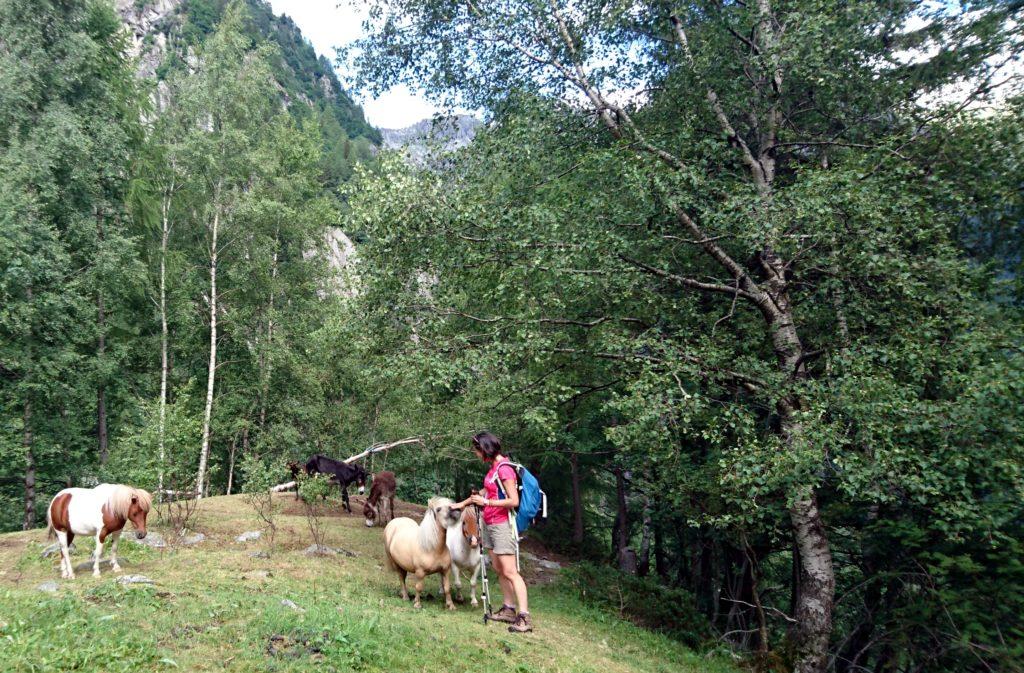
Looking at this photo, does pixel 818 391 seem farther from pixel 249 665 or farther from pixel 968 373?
pixel 249 665

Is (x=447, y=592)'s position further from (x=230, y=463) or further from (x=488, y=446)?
(x=230, y=463)

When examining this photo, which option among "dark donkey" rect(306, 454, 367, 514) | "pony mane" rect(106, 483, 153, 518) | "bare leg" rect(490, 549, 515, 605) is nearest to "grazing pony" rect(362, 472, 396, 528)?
"dark donkey" rect(306, 454, 367, 514)

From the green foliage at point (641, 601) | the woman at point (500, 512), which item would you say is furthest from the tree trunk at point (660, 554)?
the woman at point (500, 512)

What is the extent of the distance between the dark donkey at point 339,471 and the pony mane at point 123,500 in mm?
5417

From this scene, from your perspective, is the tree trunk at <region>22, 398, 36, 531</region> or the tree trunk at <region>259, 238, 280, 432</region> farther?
the tree trunk at <region>259, 238, 280, 432</region>

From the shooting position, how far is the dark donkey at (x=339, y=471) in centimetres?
1449

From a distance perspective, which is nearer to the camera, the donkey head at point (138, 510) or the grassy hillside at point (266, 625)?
the grassy hillside at point (266, 625)

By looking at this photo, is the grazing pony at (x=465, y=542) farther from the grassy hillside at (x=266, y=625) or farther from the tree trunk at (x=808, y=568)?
the tree trunk at (x=808, y=568)

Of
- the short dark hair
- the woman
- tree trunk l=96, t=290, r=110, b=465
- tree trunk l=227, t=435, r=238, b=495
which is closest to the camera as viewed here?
the woman

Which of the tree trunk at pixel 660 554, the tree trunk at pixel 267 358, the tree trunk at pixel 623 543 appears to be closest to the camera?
the tree trunk at pixel 623 543

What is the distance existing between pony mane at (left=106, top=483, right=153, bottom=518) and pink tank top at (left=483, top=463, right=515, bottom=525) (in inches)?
205

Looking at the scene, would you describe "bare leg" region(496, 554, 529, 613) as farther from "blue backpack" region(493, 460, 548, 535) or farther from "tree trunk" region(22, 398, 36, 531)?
"tree trunk" region(22, 398, 36, 531)

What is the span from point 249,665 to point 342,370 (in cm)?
1548

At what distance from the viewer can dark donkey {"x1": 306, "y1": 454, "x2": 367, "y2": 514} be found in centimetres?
1449
